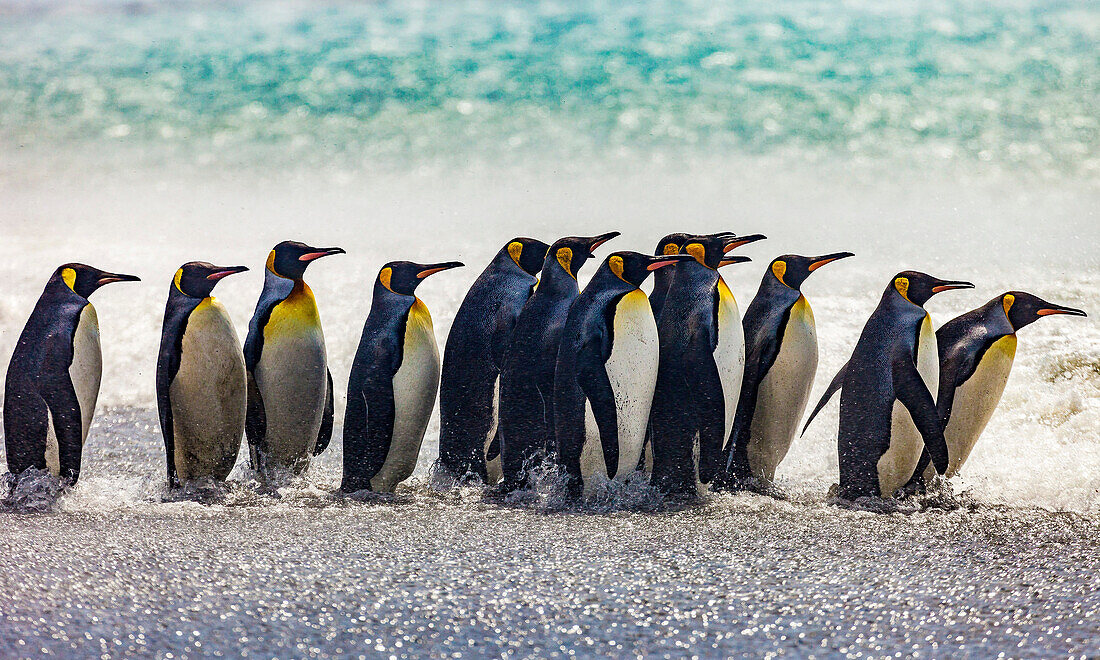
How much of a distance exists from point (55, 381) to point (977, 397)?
318 centimetres

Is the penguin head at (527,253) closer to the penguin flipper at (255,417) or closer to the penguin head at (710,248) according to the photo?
the penguin head at (710,248)

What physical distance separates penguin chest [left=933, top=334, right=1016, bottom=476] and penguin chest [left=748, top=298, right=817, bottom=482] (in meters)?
0.53

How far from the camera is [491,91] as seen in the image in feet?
41.5

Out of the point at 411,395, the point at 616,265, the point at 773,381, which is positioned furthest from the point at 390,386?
the point at 773,381

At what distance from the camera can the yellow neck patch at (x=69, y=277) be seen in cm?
319

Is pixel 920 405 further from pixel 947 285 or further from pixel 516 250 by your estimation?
pixel 516 250

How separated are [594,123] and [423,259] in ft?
15.2

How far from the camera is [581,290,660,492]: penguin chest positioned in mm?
3012

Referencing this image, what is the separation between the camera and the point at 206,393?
3221 mm

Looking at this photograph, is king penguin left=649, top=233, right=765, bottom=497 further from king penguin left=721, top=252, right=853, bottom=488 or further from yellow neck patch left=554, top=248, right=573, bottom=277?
yellow neck patch left=554, top=248, right=573, bottom=277

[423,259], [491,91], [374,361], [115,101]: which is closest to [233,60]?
[115,101]

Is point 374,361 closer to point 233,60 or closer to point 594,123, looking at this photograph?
point 594,123

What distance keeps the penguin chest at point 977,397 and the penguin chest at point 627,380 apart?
114 centimetres

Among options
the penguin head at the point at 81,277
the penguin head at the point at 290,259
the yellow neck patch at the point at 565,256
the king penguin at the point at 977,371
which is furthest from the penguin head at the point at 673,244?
the penguin head at the point at 81,277
